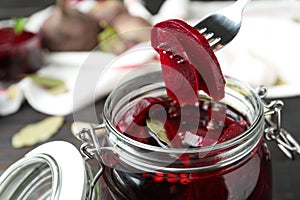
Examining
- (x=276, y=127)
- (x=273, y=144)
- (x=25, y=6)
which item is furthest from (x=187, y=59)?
(x=25, y=6)

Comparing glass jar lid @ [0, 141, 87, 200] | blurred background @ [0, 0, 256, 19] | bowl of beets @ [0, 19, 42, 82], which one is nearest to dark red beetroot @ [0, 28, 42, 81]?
bowl of beets @ [0, 19, 42, 82]

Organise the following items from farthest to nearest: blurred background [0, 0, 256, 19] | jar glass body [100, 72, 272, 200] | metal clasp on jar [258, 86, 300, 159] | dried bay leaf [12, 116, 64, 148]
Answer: blurred background [0, 0, 256, 19], dried bay leaf [12, 116, 64, 148], metal clasp on jar [258, 86, 300, 159], jar glass body [100, 72, 272, 200]

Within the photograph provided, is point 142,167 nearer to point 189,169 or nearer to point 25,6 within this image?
point 189,169

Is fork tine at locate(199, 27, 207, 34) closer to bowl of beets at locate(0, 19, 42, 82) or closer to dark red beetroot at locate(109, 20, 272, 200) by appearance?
dark red beetroot at locate(109, 20, 272, 200)

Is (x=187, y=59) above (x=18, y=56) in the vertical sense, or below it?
above

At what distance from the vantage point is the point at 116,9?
4.83ft

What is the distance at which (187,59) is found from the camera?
2.24ft

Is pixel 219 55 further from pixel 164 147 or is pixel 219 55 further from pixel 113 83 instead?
pixel 164 147

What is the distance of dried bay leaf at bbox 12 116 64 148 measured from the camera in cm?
116

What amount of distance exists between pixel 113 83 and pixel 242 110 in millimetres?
521

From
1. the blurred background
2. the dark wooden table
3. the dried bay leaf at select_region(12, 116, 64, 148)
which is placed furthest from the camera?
the blurred background

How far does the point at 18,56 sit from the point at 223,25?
2.36ft

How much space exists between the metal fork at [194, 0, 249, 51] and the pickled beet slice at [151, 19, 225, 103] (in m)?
0.08

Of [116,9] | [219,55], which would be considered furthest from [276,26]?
[116,9]
